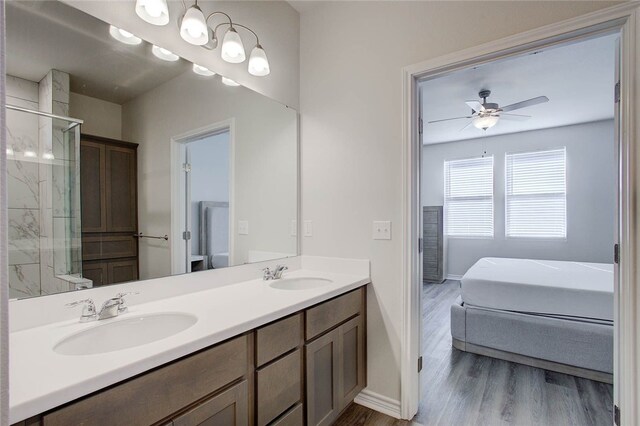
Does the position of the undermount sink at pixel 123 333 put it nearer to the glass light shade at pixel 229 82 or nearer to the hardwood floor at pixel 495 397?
the hardwood floor at pixel 495 397

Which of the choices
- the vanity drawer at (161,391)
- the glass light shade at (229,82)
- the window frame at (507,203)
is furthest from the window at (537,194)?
the vanity drawer at (161,391)

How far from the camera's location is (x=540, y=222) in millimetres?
4895

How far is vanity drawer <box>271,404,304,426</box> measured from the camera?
1.30m

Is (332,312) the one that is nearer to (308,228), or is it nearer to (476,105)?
(308,228)

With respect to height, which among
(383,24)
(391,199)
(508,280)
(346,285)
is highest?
(383,24)

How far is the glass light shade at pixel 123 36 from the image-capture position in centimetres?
131

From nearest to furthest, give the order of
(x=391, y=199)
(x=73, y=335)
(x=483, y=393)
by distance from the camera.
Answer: (x=73, y=335) < (x=391, y=199) < (x=483, y=393)

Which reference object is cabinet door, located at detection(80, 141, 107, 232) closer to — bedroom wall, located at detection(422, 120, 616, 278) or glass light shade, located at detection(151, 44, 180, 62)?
glass light shade, located at detection(151, 44, 180, 62)

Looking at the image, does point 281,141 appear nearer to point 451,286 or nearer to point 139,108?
point 139,108

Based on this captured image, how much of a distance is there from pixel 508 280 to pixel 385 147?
1784 millimetres

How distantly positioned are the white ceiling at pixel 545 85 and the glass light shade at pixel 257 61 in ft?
3.91

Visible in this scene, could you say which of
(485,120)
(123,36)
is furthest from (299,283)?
(485,120)

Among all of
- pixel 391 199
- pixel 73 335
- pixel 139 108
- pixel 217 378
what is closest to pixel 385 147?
pixel 391 199

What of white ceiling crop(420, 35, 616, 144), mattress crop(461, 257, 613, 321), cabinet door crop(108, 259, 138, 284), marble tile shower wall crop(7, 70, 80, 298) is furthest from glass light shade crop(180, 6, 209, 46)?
mattress crop(461, 257, 613, 321)
